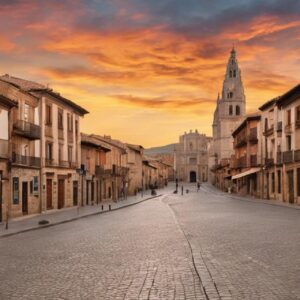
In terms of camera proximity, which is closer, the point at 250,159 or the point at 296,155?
the point at 296,155

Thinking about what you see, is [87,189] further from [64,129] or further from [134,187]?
[134,187]

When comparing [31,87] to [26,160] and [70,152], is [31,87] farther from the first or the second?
[70,152]

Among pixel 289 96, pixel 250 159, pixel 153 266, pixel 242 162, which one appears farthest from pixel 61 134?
pixel 242 162

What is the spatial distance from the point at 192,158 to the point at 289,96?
136 metres

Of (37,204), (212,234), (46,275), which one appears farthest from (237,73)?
(46,275)

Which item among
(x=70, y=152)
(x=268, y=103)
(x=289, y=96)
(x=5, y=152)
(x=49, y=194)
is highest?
(x=268, y=103)

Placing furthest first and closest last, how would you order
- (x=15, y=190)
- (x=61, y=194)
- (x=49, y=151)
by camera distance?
(x=61, y=194) → (x=49, y=151) → (x=15, y=190)

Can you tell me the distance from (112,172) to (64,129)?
62.3ft

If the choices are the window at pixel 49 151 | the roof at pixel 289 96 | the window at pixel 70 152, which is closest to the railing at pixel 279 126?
the roof at pixel 289 96

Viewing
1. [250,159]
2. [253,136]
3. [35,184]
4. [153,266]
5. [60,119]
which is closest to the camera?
[153,266]

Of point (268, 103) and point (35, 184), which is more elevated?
point (268, 103)

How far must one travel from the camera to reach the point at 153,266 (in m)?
12.1

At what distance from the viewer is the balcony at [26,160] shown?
110 ft

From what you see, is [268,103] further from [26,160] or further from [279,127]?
[26,160]
